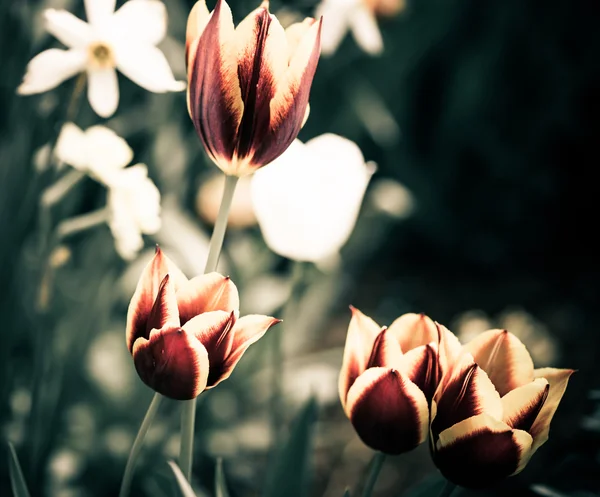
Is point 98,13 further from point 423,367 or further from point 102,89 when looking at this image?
point 423,367

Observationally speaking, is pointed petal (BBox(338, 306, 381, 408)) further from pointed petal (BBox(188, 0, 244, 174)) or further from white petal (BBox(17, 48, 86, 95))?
white petal (BBox(17, 48, 86, 95))

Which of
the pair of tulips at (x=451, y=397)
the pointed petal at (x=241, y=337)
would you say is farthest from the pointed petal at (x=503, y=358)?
the pointed petal at (x=241, y=337)

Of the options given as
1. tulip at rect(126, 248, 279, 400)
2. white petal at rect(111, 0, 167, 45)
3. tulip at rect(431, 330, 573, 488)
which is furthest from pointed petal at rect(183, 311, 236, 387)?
white petal at rect(111, 0, 167, 45)

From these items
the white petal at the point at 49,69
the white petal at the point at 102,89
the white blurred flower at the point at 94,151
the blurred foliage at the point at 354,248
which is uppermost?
the white petal at the point at 49,69

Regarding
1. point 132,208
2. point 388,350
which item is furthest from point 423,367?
point 132,208

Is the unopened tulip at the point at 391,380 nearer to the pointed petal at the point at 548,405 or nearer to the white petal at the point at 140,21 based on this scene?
the pointed petal at the point at 548,405
